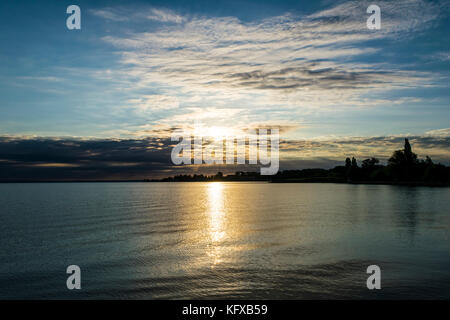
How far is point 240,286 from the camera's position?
1995 cm

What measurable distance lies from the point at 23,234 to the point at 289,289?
33.0 m

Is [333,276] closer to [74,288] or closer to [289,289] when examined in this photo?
[289,289]

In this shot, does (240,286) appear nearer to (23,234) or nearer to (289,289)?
(289,289)

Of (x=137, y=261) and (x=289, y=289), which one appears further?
(x=137, y=261)

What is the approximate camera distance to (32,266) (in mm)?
24391

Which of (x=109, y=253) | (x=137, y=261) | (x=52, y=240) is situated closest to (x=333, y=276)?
(x=137, y=261)
